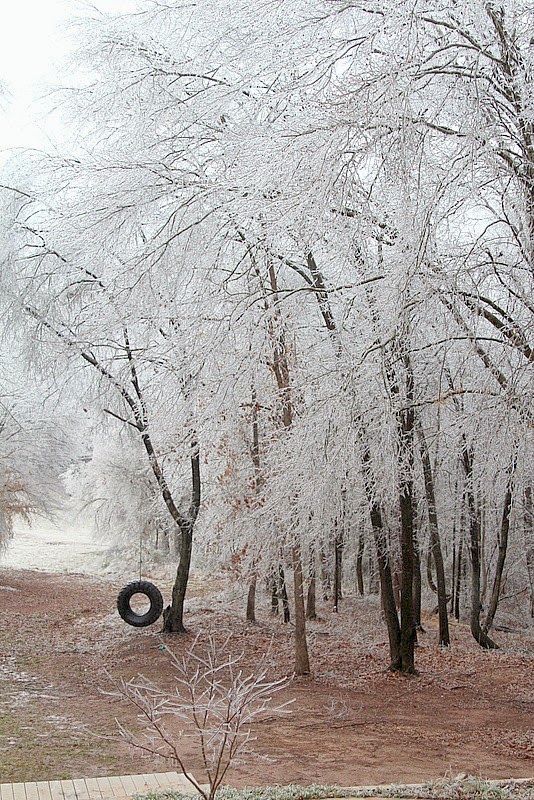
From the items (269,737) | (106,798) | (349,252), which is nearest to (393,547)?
(269,737)

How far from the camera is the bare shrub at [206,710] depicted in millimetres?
3299

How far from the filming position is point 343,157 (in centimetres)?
450

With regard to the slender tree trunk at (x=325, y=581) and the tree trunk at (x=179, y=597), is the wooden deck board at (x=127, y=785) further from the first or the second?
the slender tree trunk at (x=325, y=581)

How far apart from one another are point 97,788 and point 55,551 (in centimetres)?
2717

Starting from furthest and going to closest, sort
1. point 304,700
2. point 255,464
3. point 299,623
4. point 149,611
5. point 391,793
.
→ point 149,611 < point 255,464 < point 299,623 < point 304,700 < point 391,793

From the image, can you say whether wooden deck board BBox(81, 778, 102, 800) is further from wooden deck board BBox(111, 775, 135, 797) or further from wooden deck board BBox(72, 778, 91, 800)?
wooden deck board BBox(111, 775, 135, 797)

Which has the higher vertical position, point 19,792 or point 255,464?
point 255,464

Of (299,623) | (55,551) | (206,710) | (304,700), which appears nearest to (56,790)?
(206,710)

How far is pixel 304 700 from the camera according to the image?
8641 millimetres

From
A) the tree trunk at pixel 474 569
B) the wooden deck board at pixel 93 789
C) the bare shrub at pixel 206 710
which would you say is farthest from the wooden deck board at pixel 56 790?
the tree trunk at pixel 474 569

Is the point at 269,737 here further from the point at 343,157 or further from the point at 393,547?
the point at 393,547

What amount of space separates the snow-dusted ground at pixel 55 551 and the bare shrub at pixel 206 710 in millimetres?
14061

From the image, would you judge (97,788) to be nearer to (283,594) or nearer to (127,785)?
(127,785)

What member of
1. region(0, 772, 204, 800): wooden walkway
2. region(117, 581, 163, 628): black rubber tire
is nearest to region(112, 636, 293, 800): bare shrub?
region(0, 772, 204, 800): wooden walkway
